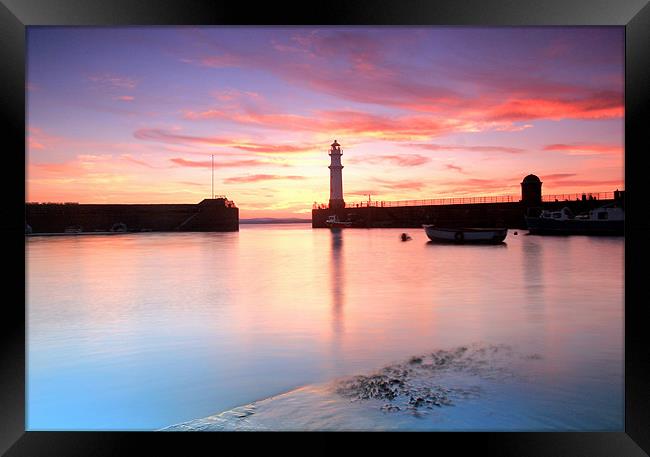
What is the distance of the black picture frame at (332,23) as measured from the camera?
7.49 ft

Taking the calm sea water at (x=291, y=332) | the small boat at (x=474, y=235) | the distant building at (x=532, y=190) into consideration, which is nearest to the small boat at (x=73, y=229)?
the calm sea water at (x=291, y=332)

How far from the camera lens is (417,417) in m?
3.22

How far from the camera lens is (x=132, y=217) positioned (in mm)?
36281

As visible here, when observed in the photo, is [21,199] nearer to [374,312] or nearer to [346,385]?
[346,385]

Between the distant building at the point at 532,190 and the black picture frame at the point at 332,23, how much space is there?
34.2m

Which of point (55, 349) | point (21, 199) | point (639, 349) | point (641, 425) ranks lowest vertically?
point (55, 349)

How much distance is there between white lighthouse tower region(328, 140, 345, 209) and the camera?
39.5m

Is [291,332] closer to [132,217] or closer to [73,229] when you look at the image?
[132,217]

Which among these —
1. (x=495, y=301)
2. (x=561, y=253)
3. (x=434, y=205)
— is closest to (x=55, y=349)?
(x=495, y=301)

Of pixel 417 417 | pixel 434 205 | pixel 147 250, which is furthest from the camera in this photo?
pixel 434 205

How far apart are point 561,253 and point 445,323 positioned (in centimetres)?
1286

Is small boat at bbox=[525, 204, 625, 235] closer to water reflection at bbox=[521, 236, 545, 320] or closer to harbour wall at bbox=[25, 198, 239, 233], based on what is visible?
water reflection at bbox=[521, 236, 545, 320]

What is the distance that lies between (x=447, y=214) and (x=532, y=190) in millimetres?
6858

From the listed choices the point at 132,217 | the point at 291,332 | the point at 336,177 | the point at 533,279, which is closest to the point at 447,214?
the point at 336,177
